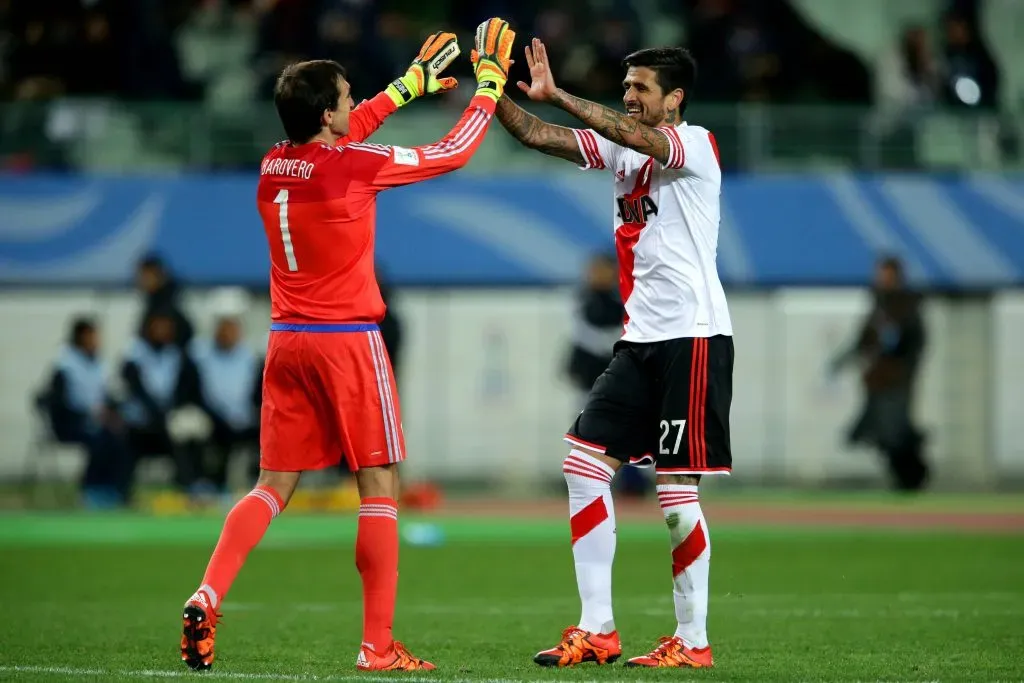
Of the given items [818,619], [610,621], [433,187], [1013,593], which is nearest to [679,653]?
[610,621]

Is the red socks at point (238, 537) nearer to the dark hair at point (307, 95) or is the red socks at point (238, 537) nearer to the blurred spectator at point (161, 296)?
the dark hair at point (307, 95)

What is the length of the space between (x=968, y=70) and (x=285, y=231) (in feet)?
48.8

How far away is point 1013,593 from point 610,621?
361cm

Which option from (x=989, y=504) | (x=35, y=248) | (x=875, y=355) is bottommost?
(x=989, y=504)

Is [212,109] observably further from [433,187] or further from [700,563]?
[700,563]

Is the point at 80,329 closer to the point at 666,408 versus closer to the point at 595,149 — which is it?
the point at 595,149

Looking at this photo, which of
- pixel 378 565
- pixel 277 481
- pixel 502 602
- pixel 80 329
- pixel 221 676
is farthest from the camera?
pixel 80 329

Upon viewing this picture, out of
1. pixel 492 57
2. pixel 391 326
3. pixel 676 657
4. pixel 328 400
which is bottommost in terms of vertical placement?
pixel 676 657

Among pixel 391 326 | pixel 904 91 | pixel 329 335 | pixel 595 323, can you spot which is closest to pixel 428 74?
pixel 329 335

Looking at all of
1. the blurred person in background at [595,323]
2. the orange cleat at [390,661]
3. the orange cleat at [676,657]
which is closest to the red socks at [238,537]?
the orange cleat at [390,661]

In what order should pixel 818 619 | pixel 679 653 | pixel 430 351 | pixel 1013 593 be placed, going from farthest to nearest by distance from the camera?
pixel 430 351 < pixel 1013 593 < pixel 818 619 < pixel 679 653

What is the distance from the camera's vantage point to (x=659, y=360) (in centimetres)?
692

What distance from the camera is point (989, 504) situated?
1702 cm

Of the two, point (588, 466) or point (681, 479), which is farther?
point (588, 466)
